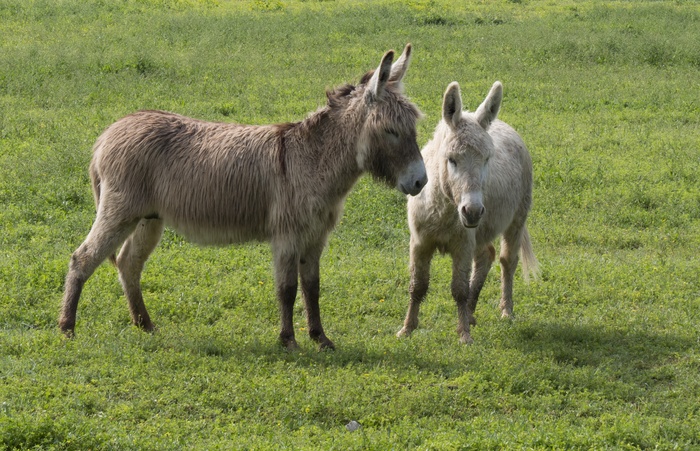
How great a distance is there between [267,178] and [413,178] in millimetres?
1224

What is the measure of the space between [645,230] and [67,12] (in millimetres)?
15459

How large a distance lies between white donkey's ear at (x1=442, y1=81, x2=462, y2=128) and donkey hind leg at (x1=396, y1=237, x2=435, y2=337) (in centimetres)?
123

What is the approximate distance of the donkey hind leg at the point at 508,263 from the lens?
882 cm

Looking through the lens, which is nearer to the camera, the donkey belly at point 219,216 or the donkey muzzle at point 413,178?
the donkey muzzle at point 413,178

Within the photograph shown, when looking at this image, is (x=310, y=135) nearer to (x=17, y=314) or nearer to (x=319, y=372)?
(x=319, y=372)

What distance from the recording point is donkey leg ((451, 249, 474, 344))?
25.7 ft

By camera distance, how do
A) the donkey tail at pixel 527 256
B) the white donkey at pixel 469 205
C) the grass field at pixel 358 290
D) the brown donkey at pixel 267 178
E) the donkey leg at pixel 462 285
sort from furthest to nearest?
the donkey tail at pixel 527 256
the donkey leg at pixel 462 285
the white donkey at pixel 469 205
the brown donkey at pixel 267 178
the grass field at pixel 358 290

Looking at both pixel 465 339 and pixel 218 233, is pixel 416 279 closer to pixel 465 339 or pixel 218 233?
pixel 465 339

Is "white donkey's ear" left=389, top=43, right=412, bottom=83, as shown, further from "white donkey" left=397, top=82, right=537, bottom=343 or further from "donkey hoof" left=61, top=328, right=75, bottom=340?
"donkey hoof" left=61, top=328, right=75, bottom=340

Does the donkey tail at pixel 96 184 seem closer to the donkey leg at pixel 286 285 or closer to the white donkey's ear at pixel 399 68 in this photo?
the donkey leg at pixel 286 285

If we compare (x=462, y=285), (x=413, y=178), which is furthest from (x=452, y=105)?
(x=462, y=285)

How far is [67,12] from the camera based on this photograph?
21.3m

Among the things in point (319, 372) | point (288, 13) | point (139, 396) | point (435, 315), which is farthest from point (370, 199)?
point (288, 13)

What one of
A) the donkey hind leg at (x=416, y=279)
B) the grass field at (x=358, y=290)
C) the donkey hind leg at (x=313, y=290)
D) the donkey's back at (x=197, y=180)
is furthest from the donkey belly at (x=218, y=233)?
the donkey hind leg at (x=416, y=279)
